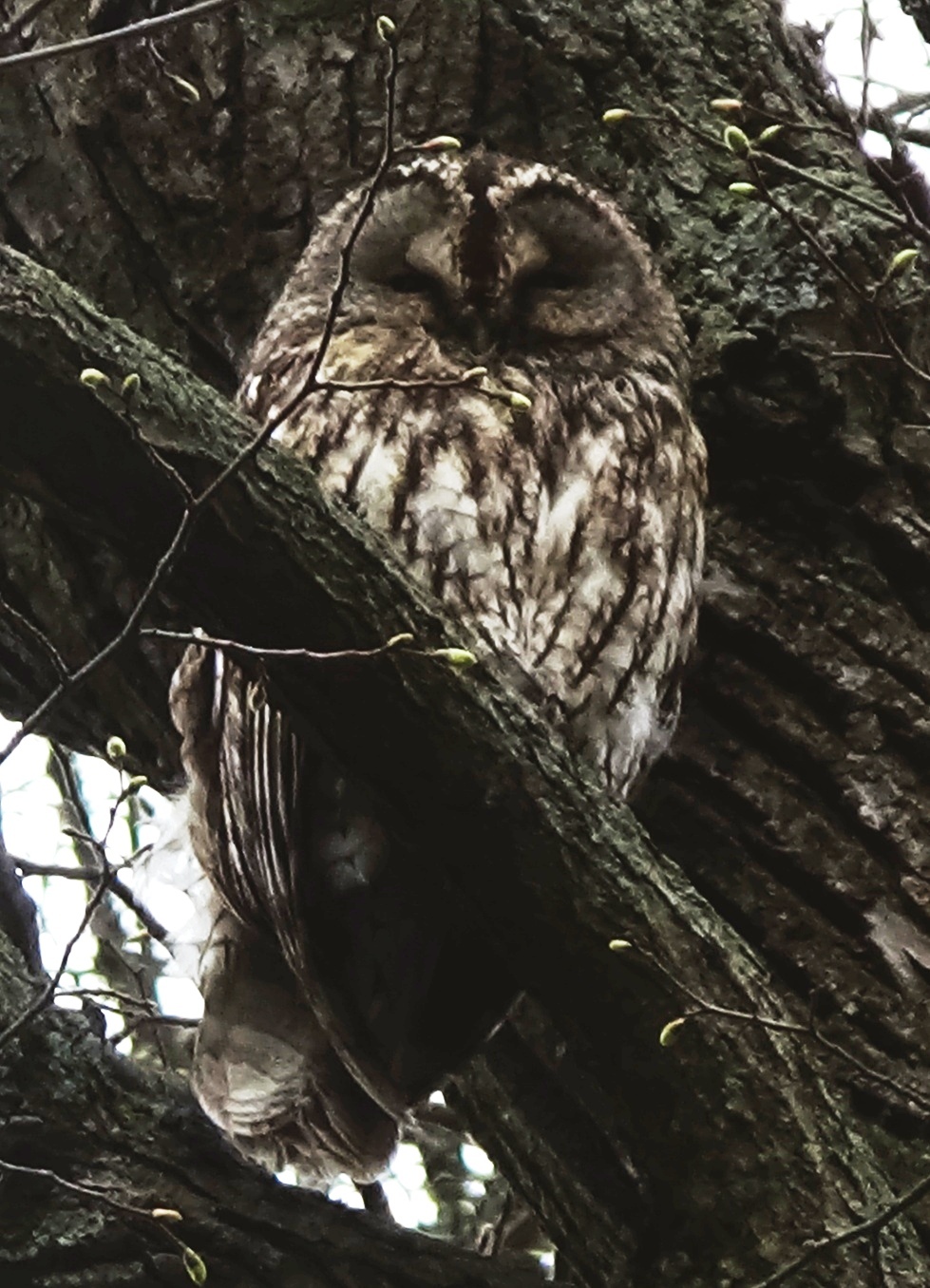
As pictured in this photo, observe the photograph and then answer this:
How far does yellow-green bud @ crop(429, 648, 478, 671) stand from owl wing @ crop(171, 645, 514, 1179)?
457 mm

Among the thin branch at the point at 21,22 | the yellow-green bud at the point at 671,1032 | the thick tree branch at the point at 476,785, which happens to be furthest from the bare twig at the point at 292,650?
the thin branch at the point at 21,22

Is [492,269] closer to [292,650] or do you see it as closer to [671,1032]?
[292,650]

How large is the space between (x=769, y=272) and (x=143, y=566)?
3.80ft

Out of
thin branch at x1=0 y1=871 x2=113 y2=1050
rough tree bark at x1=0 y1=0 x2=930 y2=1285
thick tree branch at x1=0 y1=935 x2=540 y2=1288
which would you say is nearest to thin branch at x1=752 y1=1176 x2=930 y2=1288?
rough tree bark at x1=0 y1=0 x2=930 y2=1285

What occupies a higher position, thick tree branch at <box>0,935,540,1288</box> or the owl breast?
the owl breast

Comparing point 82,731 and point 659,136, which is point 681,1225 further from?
point 659,136

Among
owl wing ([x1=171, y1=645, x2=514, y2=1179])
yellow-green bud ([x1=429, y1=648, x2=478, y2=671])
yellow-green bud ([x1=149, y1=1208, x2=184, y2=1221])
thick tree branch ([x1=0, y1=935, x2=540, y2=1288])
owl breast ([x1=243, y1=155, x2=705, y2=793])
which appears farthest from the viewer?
owl breast ([x1=243, y1=155, x2=705, y2=793])

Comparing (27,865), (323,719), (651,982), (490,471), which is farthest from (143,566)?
(27,865)

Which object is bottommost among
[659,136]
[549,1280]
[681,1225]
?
[549,1280]

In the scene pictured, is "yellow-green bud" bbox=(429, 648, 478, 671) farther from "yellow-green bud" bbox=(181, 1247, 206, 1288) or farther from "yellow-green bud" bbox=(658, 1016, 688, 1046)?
"yellow-green bud" bbox=(181, 1247, 206, 1288)

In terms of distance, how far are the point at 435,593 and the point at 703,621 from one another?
1.32 ft

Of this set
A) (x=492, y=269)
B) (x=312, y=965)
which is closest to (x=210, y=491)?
(x=312, y=965)

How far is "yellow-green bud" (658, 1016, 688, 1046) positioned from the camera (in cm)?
140

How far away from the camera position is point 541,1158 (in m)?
1.88
